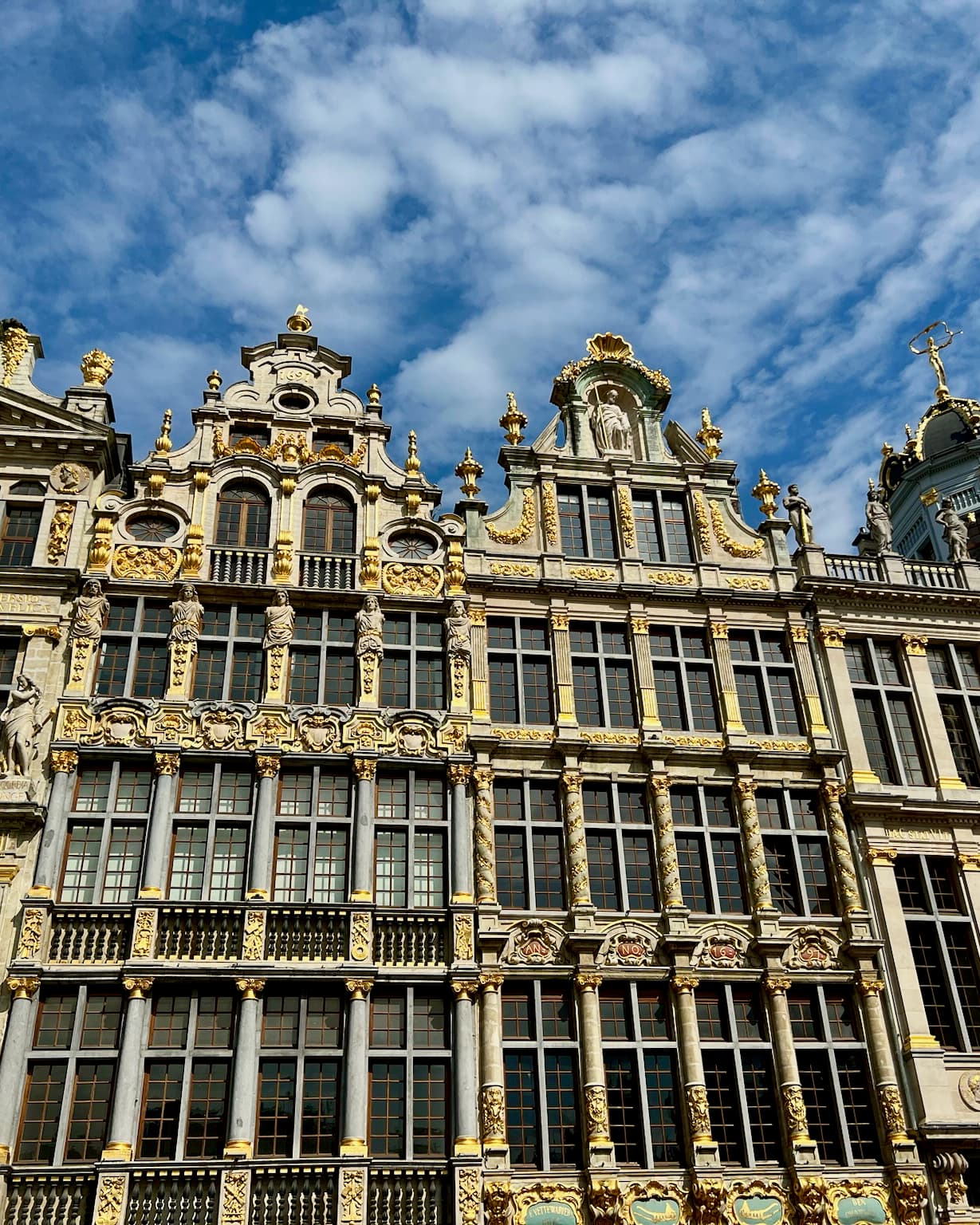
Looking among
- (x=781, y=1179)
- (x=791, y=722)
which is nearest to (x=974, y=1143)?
(x=781, y=1179)

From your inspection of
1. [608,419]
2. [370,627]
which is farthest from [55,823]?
[608,419]

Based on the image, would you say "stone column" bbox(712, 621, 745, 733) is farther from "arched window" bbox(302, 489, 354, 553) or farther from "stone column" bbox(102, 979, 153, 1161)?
"stone column" bbox(102, 979, 153, 1161)

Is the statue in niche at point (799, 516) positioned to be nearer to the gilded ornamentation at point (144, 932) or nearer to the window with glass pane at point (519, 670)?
the window with glass pane at point (519, 670)

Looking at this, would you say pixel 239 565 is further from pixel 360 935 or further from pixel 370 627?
pixel 360 935

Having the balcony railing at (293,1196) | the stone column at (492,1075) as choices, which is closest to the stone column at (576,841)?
the stone column at (492,1075)

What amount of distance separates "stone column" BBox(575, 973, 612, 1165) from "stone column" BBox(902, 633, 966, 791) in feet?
31.3

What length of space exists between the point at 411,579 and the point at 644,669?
553 centimetres

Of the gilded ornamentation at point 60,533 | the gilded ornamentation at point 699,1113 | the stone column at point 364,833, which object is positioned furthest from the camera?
the gilded ornamentation at point 60,533

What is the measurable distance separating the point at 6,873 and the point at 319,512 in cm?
1022

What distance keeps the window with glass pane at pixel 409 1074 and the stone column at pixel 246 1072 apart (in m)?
2.03

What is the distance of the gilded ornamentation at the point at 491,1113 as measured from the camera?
21.3 m

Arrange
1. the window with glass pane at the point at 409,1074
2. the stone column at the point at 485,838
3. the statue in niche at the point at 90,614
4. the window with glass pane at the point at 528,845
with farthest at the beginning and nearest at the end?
the statue in niche at the point at 90,614, the window with glass pane at the point at 528,845, the stone column at the point at 485,838, the window with glass pane at the point at 409,1074

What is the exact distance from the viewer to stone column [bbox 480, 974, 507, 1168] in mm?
21203

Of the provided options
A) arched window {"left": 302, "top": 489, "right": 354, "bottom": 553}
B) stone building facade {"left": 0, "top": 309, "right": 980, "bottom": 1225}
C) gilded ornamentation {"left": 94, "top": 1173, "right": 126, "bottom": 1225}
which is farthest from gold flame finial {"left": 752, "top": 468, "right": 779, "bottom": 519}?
gilded ornamentation {"left": 94, "top": 1173, "right": 126, "bottom": 1225}
